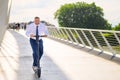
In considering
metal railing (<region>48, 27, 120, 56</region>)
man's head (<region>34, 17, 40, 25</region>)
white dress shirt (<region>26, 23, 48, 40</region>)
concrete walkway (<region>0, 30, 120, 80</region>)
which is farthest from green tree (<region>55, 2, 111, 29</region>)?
man's head (<region>34, 17, 40, 25</region>)

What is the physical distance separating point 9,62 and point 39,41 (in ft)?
12.1

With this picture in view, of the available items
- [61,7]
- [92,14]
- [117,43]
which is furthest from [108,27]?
[117,43]

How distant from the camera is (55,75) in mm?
11789

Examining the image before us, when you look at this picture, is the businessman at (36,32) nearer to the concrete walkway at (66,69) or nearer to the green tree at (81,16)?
the concrete walkway at (66,69)

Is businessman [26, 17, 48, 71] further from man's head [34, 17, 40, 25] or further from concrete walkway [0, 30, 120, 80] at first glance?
concrete walkway [0, 30, 120, 80]

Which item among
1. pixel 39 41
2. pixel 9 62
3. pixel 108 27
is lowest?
pixel 108 27

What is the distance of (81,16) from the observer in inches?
5394

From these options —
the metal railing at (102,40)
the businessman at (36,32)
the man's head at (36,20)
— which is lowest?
the metal railing at (102,40)

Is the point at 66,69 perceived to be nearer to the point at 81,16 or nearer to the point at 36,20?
the point at 36,20

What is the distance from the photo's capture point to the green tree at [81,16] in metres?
134

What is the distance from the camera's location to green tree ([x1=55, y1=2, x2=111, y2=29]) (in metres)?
134

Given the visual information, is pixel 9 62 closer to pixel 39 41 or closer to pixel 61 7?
pixel 39 41

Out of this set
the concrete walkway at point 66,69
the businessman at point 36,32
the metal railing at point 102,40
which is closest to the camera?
the concrete walkway at point 66,69

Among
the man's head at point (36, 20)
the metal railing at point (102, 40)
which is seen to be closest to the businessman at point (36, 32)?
the man's head at point (36, 20)
